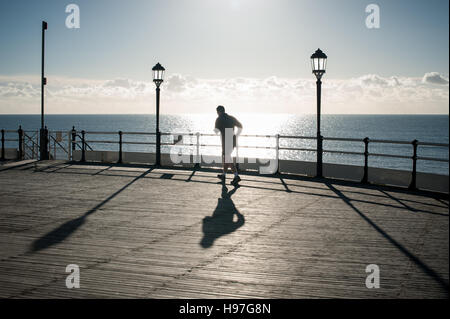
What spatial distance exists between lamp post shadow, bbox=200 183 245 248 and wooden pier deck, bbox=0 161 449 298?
0.06ft

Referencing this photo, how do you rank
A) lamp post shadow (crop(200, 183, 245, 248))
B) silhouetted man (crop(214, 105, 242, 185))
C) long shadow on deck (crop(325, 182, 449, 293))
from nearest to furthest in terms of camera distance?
long shadow on deck (crop(325, 182, 449, 293)), lamp post shadow (crop(200, 183, 245, 248)), silhouetted man (crop(214, 105, 242, 185))

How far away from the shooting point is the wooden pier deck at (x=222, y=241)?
4551mm

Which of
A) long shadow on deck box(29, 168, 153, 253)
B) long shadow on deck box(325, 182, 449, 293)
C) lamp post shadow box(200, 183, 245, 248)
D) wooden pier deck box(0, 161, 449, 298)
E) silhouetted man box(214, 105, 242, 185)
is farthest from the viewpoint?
silhouetted man box(214, 105, 242, 185)

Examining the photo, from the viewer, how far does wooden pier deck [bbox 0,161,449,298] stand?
14.9 feet

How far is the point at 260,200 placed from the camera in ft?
31.4

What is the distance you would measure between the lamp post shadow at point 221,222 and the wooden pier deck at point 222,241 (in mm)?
18

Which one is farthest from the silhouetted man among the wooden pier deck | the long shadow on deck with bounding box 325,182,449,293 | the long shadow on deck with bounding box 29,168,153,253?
the long shadow on deck with bounding box 29,168,153,253

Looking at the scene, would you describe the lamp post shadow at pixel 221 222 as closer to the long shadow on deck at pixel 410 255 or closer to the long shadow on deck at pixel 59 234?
the long shadow on deck at pixel 59 234

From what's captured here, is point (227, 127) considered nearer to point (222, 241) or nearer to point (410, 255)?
point (222, 241)

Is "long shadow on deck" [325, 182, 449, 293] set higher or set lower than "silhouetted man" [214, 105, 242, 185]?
lower

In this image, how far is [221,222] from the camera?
748 centimetres

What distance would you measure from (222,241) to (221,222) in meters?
1.20

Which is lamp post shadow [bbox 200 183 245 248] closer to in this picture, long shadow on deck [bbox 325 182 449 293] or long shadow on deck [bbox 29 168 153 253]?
long shadow on deck [bbox 29 168 153 253]

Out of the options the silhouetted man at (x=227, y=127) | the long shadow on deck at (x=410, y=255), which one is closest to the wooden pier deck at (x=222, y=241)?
the long shadow on deck at (x=410, y=255)
